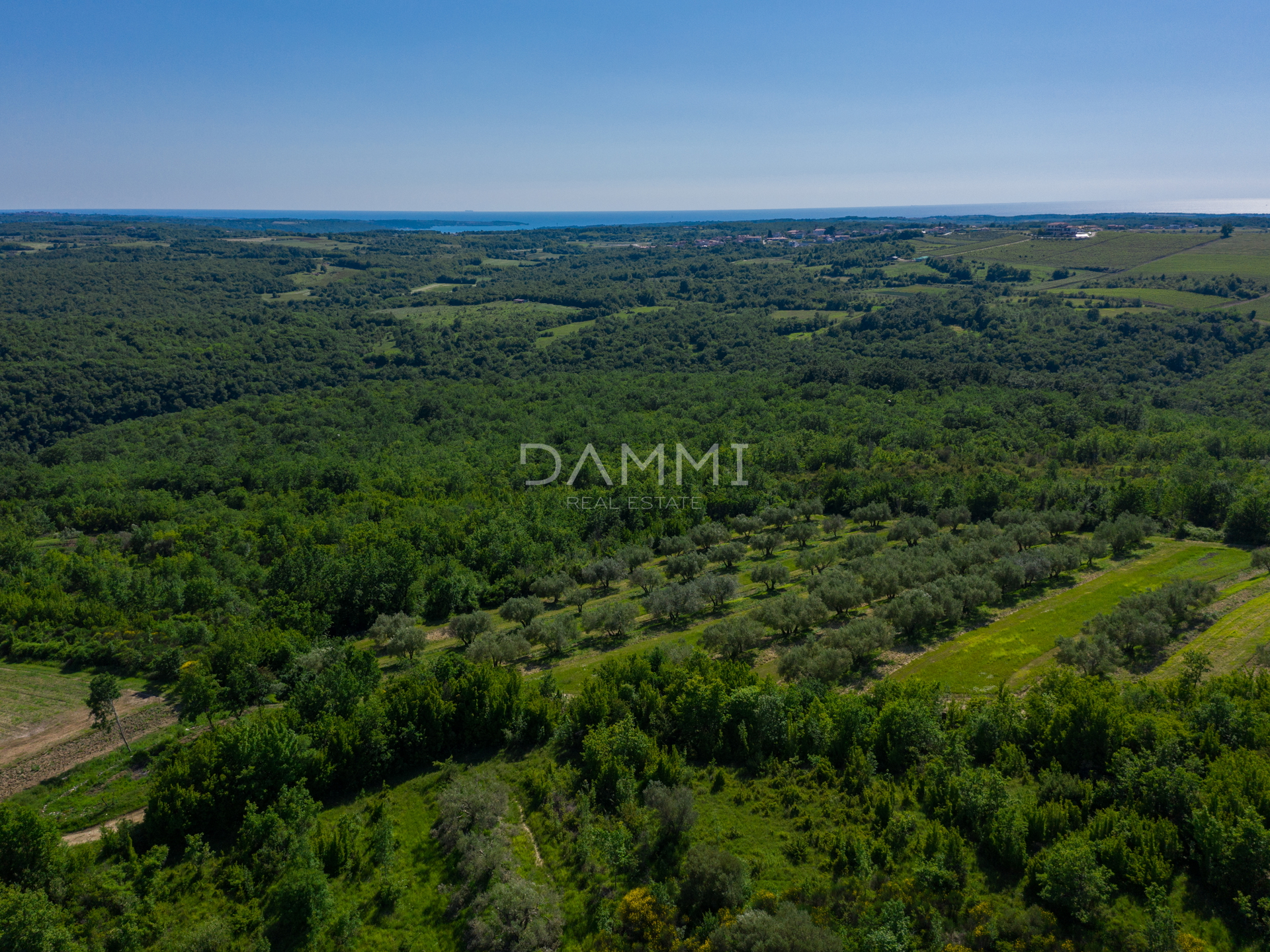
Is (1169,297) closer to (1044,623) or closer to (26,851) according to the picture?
(1044,623)

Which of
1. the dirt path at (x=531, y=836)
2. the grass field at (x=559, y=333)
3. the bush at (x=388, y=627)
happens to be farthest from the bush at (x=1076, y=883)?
the grass field at (x=559, y=333)

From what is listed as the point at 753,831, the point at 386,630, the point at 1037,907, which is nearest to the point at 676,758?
the point at 753,831

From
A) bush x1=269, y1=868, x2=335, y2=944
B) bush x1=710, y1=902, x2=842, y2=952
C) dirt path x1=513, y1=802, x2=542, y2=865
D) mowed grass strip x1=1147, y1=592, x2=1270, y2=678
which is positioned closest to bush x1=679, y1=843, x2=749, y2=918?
bush x1=710, y1=902, x2=842, y2=952

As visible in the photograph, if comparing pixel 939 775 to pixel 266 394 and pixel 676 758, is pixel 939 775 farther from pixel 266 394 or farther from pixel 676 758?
pixel 266 394

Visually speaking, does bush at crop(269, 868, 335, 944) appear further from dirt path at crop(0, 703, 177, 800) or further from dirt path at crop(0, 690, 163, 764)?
dirt path at crop(0, 690, 163, 764)

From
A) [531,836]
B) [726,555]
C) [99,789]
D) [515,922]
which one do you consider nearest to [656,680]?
[531,836]

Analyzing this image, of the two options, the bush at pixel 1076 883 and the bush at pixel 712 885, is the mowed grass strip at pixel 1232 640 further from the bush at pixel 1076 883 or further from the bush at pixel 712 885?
the bush at pixel 712 885
